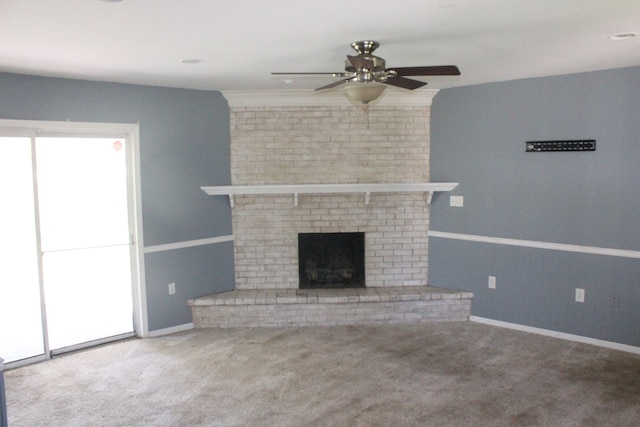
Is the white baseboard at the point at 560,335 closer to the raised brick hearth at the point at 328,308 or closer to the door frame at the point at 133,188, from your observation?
the raised brick hearth at the point at 328,308

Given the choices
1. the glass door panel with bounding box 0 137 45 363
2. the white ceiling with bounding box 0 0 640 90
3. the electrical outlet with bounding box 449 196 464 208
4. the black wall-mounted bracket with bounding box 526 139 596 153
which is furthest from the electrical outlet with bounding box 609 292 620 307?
the glass door panel with bounding box 0 137 45 363

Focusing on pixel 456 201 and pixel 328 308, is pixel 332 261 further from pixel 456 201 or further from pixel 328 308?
pixel 456 201

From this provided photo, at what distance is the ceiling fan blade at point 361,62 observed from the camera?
2809mm

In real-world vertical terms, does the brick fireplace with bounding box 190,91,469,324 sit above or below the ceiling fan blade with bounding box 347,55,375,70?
below

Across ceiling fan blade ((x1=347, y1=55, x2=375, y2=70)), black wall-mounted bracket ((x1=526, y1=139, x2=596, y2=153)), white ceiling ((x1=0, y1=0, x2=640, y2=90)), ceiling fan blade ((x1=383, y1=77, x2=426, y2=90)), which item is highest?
white ceiling ((x1=0, y1=0, x2=640, y2=90))

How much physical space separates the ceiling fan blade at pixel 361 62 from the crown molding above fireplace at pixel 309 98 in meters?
2.57

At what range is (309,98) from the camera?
548 centimetres

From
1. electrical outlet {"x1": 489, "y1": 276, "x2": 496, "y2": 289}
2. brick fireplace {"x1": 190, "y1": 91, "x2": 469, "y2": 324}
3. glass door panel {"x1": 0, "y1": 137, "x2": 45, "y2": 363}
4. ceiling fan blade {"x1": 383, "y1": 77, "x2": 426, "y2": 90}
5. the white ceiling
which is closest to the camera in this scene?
the white ceiling

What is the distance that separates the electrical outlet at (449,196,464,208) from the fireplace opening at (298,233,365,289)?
41.6 inches

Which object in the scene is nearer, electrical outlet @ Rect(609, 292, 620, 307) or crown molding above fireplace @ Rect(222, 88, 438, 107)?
electrical outlet @ Rect(609, 292, 620, 307)

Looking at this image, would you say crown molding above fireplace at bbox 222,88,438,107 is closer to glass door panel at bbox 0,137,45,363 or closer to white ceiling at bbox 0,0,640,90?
white ceiling at bbox 0,0,640,90

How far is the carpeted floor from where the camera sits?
340cm

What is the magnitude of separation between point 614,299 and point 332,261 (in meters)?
2.82

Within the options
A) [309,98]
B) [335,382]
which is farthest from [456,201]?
[335,382]
